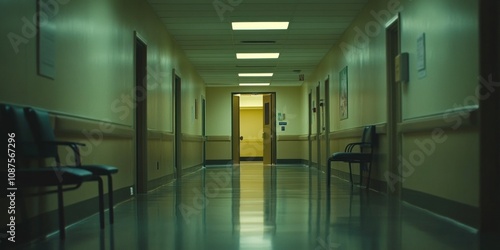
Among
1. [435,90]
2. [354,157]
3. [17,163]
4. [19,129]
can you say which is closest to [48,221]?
[17,163]

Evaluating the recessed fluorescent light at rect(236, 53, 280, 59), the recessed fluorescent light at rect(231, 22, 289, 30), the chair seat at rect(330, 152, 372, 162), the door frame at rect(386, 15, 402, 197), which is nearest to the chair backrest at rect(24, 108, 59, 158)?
the door frame at rect(386, 15, 402, 197)

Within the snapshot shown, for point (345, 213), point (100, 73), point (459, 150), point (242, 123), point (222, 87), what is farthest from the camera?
point (242, 123)

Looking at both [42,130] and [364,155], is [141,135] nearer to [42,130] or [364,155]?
[364,155]

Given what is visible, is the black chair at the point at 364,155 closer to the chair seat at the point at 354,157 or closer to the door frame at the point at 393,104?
the chair seat at the point at 354,157

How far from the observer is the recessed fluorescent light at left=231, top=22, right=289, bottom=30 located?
358 inches

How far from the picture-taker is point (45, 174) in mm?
3154

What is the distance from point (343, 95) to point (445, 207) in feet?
18.9

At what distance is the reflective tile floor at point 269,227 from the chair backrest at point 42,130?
A: 62 centimetres

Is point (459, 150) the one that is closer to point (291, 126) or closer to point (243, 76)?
point (243, 76)

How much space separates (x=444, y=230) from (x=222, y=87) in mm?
15355

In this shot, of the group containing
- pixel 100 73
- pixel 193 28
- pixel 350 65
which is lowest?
pixel 100 73

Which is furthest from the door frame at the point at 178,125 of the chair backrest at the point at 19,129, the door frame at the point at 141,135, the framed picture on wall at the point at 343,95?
the chair backrest at the point at 19,129

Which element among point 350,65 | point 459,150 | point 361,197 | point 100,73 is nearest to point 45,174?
point 100,73

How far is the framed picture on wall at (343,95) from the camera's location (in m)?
9.85
